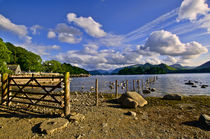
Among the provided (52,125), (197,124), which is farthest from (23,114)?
(197,124)

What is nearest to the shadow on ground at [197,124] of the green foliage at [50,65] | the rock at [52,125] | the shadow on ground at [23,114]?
the rock at [52,125]

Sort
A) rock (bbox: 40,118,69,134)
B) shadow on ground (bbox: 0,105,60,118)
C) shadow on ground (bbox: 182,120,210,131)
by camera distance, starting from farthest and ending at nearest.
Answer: shadow on ground (bbox: 0,105,60,118) < shadow on ground (bbox: 182,120,210,131) < rock (bbox: 40,118,69,134)

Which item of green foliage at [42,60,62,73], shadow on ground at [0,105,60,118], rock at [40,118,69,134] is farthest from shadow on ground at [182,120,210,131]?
green foliage at [42,60,62,73]

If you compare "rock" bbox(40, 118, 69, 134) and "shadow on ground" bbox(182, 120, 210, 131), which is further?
"shadow on ground" bbox(182, 120, 210, 131)

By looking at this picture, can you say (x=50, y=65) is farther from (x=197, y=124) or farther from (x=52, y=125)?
(x=197, y=124)

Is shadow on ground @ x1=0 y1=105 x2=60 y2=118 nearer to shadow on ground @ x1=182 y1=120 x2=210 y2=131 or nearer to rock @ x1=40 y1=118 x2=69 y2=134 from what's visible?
rock @ x1=40 y1=118 x2=69 y2=134

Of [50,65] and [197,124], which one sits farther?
[50,65]

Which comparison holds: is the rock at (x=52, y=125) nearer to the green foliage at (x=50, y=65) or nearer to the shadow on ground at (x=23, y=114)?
the shadow on ground at (x=23, y=114)

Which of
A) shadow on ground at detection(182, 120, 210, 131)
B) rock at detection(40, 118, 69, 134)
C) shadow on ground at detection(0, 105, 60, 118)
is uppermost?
rock at detection(40, 118, 69, 134)

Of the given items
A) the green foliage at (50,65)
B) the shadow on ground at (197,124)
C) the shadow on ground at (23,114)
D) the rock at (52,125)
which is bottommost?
the shadow on ground at (197,124)

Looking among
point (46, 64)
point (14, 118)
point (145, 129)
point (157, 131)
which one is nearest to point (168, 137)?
point (157, 131)

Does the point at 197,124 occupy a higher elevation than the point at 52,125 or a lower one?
lower

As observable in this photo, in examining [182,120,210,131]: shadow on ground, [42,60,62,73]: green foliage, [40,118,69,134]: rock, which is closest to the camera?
[40,118,69,134]: rock

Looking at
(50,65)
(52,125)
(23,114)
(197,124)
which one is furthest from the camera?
(50,65)
